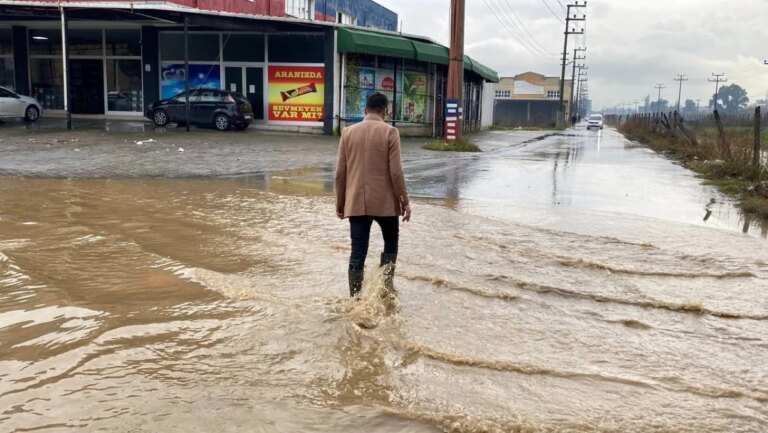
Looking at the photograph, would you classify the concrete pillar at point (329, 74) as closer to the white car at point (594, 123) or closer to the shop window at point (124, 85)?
the shop window at point (124, 85)

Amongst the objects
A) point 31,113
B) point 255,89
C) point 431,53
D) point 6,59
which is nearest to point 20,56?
point 6,59

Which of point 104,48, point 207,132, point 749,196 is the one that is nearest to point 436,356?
point 749,196

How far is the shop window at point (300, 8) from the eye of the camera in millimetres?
32281

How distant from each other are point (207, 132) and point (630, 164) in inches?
534

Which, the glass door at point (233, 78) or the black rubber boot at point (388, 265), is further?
the glass door at point (233, 78)

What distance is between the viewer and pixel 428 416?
3590 mm

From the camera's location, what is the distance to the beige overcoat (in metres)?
5.32

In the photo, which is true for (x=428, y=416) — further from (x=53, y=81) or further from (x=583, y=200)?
(x=53, y=81)

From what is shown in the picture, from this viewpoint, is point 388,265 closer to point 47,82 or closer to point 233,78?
point 233,78

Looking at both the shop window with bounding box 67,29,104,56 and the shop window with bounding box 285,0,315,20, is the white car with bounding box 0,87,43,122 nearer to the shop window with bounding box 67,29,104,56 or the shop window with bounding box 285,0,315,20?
the shop window with bounding box 67,29,104,56

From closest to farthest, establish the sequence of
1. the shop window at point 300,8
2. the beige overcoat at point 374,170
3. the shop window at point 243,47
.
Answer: the beige overcoat at point 374,170, the shop window at point 243,47, the shop window at point 300,8

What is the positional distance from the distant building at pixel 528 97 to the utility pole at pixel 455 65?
54343 millimetres

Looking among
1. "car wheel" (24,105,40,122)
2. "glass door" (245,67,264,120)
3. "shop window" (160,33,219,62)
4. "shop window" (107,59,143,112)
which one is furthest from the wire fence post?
"car wheel" (24,105,40,122)

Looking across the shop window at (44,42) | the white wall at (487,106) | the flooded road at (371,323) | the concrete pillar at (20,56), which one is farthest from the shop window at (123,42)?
the white wall at (487,106)
